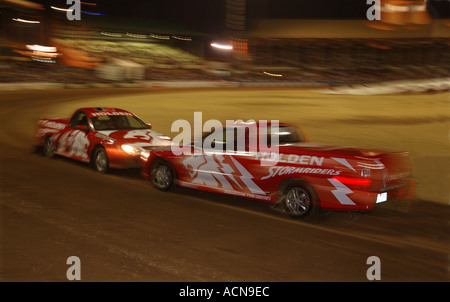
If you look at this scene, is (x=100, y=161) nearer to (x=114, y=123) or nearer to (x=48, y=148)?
(x=114, y=123)

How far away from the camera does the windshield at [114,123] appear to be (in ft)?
36.1

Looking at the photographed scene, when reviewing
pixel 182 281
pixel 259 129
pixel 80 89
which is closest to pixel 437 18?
pixel 80 89

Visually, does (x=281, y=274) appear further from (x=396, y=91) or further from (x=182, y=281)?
(x=396, y=91)

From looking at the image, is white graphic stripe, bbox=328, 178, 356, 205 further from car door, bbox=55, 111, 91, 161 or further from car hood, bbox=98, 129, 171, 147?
car door, bbox=55, 111, 91, 161

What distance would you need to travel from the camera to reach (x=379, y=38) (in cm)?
5722

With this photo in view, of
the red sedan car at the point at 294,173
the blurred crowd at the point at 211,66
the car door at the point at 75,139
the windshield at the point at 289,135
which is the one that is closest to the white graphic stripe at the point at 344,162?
the red sedan car at the point at 294,173

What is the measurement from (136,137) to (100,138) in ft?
2.55

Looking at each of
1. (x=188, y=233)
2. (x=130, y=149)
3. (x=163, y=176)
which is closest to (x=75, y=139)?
(x=130, y=149)

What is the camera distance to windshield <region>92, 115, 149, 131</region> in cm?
1099

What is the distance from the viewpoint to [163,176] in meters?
9.12

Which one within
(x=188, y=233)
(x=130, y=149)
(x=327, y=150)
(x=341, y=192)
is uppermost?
(x=327, y=150)

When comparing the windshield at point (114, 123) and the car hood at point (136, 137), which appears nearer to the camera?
the car hood at point (136, 137)

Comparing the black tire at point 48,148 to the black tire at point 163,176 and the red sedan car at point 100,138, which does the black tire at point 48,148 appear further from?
the black tire at point 163,176

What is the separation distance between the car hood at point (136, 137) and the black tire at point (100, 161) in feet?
1.11
